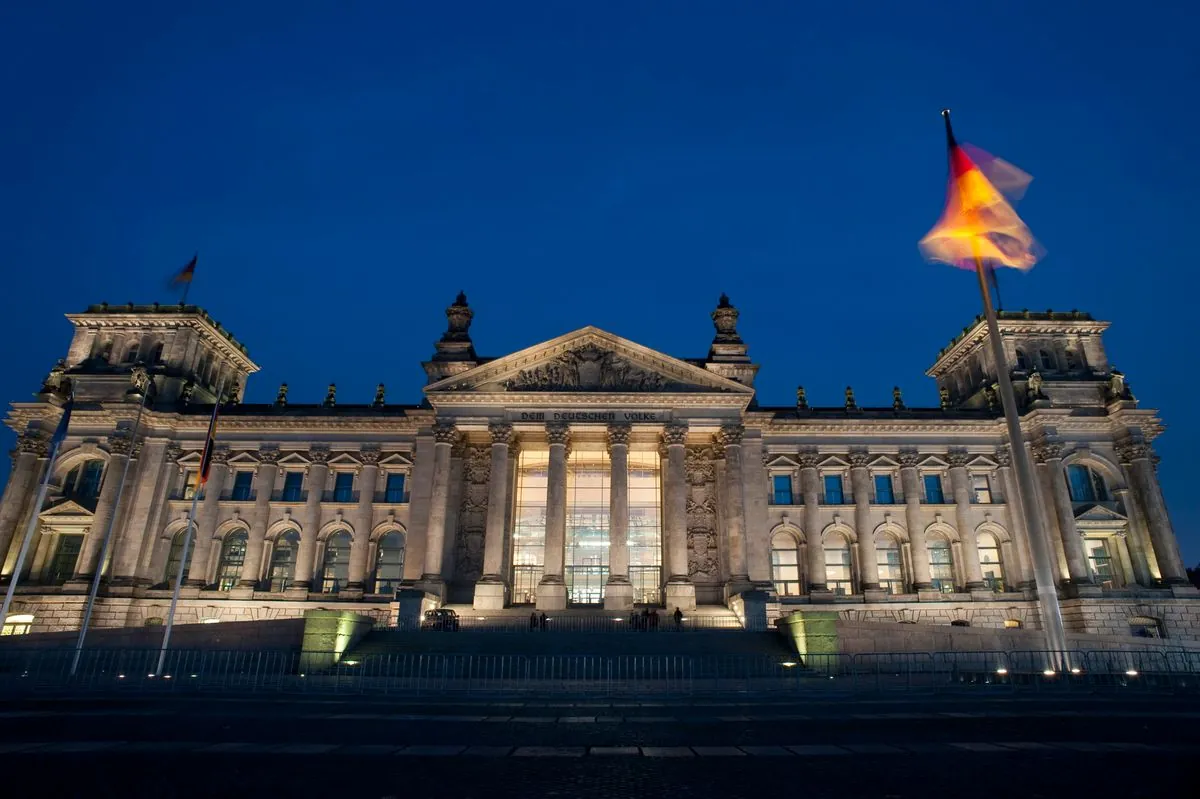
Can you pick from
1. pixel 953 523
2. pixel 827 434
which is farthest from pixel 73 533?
pixel 953 523

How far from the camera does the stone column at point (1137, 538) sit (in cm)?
4575

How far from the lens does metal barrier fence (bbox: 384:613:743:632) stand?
115 ft

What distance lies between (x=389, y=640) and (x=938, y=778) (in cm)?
2811

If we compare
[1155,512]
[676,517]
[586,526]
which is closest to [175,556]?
[586,526]

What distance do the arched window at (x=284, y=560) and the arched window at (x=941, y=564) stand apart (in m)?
45.0

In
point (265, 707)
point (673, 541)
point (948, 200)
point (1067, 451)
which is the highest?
point (948, 200)

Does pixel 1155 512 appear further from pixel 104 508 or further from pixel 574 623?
pixel 104 508

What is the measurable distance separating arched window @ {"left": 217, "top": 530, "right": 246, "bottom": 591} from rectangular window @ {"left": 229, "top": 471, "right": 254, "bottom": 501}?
8.25ft

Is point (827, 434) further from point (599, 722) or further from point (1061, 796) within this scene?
point (1061, 796)

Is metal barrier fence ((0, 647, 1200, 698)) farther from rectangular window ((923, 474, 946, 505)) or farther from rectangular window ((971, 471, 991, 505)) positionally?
rectangular window ((971, 471, 991, 505))

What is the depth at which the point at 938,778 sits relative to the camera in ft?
23.7

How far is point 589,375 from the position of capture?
1825 inches

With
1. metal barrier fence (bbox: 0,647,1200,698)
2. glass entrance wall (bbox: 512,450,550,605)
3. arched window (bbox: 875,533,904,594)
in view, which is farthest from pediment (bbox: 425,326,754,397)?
metal barrier fence (bbox: 0,647,1200,698)

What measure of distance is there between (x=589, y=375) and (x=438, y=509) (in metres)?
13.2
